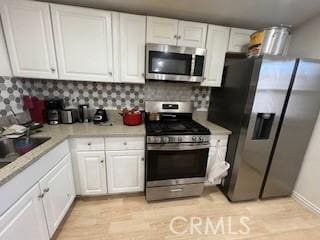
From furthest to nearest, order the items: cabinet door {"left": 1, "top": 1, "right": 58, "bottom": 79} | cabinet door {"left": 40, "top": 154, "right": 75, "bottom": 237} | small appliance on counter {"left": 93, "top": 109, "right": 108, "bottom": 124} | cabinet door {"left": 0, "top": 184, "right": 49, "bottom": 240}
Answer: small appliance on counter {"left": 93, "top": 109, "right": 108, "bottom": 124}, cabinet door {"left": 1, "top": 1, "right": 58, "bottom": 79}, cabinet door {"left": 40, "top": 154, "right": 75, "bottom": 237}, cabinet door {"left": 0, "top": 184, "right": 49, "bottom": 240}

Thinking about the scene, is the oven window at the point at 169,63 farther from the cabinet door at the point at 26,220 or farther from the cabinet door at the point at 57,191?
the cabinet door at the point at 26,220

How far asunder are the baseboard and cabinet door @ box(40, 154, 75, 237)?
2.90m

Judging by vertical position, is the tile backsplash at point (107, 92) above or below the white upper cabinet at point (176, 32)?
below

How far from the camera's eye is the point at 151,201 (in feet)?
6.39

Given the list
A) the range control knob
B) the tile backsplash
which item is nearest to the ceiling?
the tile backsplash

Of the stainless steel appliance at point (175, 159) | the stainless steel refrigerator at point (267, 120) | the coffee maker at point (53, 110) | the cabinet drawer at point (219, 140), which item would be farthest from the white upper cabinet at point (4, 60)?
the stainless steel refrigerator at point (267, 120)

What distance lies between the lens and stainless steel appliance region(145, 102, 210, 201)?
1.71 m

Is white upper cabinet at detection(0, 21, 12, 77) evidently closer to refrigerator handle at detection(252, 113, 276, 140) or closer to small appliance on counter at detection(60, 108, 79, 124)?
small appliance on counter at detection(60, 108, 79, 124)

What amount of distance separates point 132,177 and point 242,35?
2272 mm

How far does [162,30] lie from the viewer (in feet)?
5.83

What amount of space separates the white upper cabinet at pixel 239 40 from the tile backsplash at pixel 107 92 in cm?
65

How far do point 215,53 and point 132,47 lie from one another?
1045 mm

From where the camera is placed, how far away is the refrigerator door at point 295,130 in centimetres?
168

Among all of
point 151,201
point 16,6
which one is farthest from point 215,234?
point 16,6
